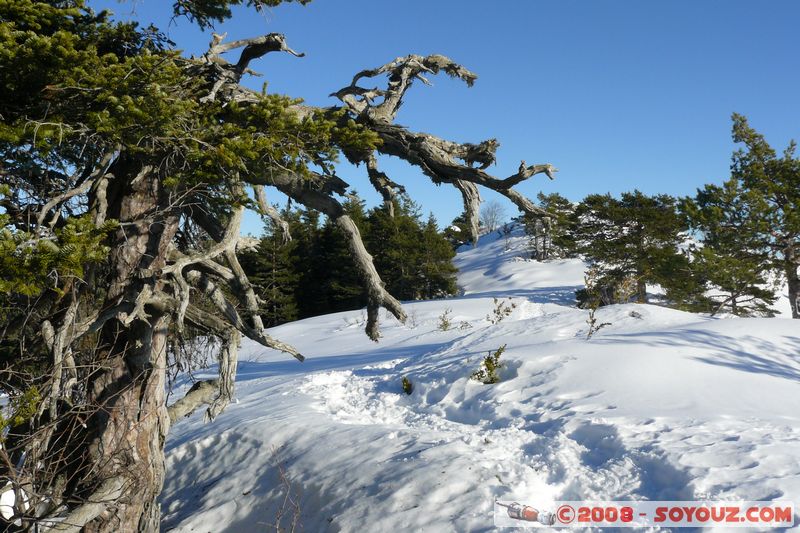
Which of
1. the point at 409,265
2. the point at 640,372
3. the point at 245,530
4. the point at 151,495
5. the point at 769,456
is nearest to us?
the point at 769,456

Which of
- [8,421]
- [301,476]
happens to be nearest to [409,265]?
[301,476]

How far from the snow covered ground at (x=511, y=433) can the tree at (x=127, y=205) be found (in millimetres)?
1324

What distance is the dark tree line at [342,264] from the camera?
3095 centimetres

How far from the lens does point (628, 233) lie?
2855 cm

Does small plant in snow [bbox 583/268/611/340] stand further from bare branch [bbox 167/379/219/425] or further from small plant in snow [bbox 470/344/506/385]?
bare branch [bbox 167/379/219/425]

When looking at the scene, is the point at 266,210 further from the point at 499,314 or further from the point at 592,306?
the point at 499,314

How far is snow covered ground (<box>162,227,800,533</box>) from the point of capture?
442cm

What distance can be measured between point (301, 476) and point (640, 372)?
405 cm

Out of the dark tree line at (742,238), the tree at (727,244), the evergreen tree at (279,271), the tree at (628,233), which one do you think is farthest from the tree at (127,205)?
the evergreen tree at (279,271)

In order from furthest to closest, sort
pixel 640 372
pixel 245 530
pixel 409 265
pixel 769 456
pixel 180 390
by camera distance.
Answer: pixel 409 265 < pixel 180 390 < pixel 640 372 < pixel 245 530 < pixel 769 456

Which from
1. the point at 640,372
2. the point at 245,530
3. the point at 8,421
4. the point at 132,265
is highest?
the point at 132,265

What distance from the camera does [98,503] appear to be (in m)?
4.38

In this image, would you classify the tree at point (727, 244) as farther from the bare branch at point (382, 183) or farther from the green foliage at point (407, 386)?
the bare branch at point (382, 183)

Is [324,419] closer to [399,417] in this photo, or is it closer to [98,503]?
[399,417]
